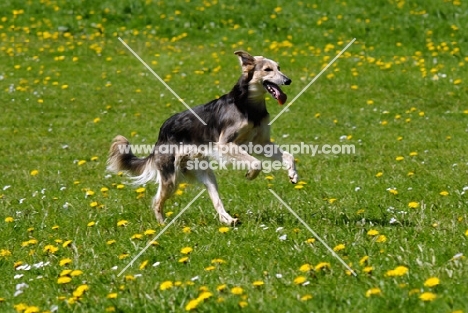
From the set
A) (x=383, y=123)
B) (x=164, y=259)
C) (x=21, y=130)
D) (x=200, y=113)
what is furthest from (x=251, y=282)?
(x=21, y=130)

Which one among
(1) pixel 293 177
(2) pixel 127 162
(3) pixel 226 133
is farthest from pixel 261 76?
(2) pixel 127 162

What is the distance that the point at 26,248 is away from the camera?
6480 mm

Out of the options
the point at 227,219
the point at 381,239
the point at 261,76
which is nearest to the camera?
the point at 381,239

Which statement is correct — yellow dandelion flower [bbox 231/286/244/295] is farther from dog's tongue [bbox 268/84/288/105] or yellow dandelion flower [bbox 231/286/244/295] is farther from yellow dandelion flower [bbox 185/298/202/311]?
dog's tongue [bbox 268/84/288/105]

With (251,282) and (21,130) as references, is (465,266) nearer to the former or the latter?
(251,282)

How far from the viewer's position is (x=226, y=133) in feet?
25.2

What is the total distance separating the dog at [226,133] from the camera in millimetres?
7605

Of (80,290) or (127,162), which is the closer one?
(80,290)

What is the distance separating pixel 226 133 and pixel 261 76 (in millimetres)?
681

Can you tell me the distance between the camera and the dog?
7605mm

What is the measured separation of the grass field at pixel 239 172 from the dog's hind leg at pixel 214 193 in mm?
114

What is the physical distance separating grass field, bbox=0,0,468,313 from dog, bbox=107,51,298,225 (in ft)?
1.15

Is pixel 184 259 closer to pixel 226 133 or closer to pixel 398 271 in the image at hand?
pixel 398 271

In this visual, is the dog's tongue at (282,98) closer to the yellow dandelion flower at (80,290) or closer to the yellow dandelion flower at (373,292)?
the yellow dandelion flower at (80,290)
